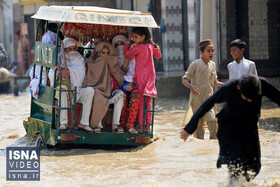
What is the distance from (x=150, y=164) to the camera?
7.67m

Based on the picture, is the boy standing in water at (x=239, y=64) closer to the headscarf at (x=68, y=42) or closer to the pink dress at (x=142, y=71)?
the pink dress at (x=142, y=71)

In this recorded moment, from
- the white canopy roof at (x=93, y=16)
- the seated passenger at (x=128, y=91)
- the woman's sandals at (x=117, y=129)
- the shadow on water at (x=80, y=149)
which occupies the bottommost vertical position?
the shadow on water at (x=80, y=149)

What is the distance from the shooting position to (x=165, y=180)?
6.68 metres

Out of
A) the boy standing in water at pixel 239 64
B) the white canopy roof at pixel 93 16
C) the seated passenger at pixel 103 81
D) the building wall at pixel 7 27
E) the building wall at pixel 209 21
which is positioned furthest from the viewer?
the building wall at pixel 7 27

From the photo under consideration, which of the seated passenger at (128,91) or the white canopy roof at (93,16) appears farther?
the seated passenger at (128,91)

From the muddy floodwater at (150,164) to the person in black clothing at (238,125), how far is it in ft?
0.90

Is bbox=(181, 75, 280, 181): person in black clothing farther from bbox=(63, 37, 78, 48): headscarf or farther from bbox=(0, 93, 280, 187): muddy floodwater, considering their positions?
bbox=(63, 37, 78, 48): headscarf

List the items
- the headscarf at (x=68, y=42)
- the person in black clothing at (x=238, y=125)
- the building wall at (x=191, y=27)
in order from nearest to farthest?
the person in black clothing at (x=238, y=125) < the headscarf at (x=68, y=42) < the building wall at (x=191, y=27)

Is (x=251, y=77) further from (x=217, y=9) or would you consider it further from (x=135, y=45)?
(x=217, y=9)

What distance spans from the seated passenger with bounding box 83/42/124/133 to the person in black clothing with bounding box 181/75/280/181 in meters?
3.23

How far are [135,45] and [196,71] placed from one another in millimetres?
977

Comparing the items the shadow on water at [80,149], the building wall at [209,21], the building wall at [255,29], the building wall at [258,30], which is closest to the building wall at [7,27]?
the building wall at [209,21]

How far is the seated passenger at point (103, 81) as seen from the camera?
28.1ft

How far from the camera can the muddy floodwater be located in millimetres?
6703
